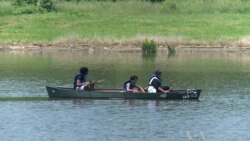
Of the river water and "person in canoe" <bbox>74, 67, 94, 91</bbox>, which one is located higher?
"person in canoe" <bbox>74, 67, 94, 91</bbox>

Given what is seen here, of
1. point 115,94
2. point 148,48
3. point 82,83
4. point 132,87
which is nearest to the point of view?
point 115,94

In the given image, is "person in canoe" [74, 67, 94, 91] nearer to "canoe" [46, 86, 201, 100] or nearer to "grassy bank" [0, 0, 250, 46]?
"canoe" [46, 86, 201, 100]

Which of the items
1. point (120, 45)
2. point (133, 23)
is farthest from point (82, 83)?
point (133, 23)

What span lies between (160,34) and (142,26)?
14.5ft

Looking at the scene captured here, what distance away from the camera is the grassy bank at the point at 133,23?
7644 cm

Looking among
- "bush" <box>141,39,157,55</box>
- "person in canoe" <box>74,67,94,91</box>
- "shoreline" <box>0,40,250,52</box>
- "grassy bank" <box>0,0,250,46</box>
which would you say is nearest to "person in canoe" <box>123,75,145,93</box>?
"person in canoe" <box>74,67,94,91</box>

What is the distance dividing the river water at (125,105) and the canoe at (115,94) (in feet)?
1.03

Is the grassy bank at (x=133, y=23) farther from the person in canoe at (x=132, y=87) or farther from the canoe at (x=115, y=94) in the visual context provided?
the canoe at (x=115, y=94)

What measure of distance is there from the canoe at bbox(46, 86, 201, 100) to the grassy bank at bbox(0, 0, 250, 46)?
29.2 metres

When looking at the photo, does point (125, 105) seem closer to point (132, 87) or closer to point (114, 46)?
point (132, 87)

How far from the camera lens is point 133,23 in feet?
274

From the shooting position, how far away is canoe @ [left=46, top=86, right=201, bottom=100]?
45.5 metres

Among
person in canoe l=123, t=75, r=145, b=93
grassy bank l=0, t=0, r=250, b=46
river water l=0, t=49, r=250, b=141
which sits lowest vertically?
river water l=0, t=49, r=250, b=141

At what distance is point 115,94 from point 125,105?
151cm
